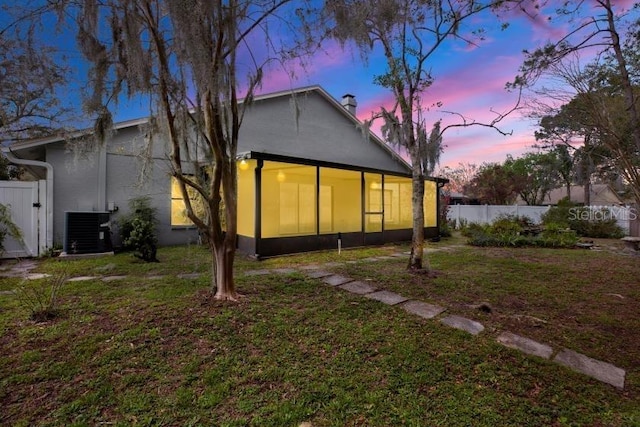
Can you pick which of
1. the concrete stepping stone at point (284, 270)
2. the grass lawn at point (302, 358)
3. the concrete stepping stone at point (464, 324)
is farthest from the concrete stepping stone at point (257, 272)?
the concrete stepping stone at point (464, 324)

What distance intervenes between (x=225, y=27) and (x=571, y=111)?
495 cm

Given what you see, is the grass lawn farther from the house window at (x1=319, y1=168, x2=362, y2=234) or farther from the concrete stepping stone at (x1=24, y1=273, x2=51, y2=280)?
the house window at (x1=319, y1=168, x2=362, y2=234)

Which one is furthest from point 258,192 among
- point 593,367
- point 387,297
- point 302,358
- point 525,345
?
point 593,367

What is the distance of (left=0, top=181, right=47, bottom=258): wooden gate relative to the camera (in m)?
6.81

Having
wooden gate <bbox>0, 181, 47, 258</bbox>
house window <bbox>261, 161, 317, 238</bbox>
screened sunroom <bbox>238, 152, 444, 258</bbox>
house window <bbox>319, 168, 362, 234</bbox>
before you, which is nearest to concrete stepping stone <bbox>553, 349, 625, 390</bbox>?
screened sunroom <bbox>238, 152, 444, 258</bbox>

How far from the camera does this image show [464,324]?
135 inches

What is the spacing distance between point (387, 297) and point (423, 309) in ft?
1.92

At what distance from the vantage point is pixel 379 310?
12.5ft

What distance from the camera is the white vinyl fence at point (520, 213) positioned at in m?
12.6

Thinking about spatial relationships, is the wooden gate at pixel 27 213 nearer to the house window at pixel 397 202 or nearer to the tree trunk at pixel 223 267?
the tree trunk at pixel 223 267

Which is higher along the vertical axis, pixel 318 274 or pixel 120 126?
pixel 120 126

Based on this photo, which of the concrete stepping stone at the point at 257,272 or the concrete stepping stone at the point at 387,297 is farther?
the concrete stepping stone at the point at 257,272

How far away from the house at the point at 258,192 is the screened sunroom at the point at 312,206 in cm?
3

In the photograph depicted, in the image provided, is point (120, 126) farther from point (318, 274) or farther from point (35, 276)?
point (318, 274)
